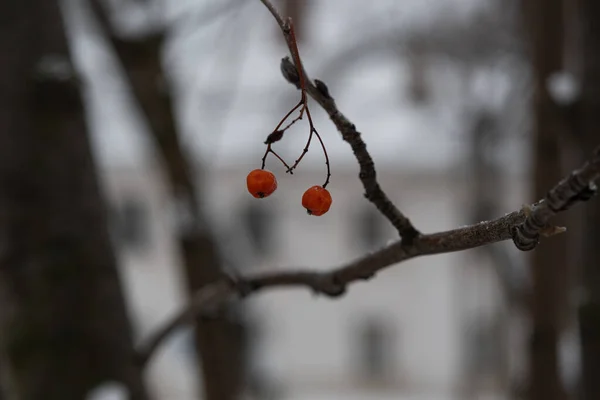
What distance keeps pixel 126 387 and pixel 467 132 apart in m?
5.05

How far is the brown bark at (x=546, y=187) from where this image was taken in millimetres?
1518

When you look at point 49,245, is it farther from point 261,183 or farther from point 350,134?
point 350,134

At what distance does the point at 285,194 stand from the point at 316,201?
1274 centimetres

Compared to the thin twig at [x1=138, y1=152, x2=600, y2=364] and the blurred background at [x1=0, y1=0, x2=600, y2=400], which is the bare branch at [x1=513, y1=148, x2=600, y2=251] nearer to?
the thin twig at [x1=138, y1=152, x2=600, y2=364]

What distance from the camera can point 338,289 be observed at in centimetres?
95

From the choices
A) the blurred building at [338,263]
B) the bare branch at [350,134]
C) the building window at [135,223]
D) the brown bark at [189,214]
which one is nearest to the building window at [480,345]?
the blurred building at [338,263]

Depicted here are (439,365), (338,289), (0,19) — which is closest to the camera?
(338,289)

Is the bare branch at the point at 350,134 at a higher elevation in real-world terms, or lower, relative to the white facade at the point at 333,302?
higher

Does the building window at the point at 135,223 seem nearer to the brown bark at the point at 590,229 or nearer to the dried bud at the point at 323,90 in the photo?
the brown bark at the point at 590,229

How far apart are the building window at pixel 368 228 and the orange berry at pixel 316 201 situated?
1253 centimetres

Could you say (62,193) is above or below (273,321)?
above

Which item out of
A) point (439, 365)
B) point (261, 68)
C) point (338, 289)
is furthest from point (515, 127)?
point (439, 365)

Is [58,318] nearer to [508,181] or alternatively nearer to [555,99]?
[555,99]

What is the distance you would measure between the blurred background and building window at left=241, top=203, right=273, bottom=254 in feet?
0.12
